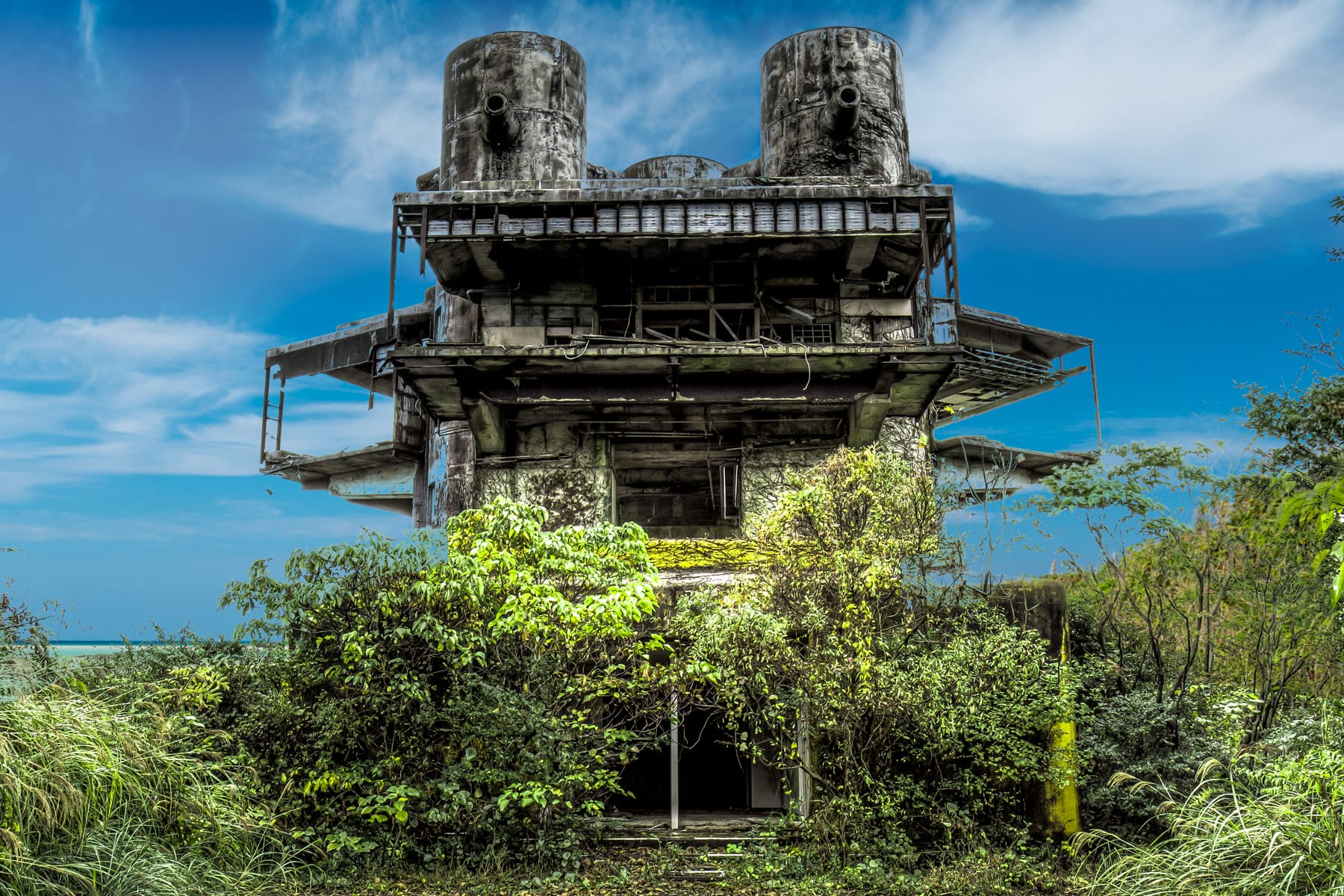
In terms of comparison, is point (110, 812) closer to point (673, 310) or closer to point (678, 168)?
point (673, 310)

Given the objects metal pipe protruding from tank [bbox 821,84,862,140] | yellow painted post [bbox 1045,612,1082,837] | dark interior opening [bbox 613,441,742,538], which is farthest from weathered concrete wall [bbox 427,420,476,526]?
yellow painted post [bbox 1045,612,1082,837]

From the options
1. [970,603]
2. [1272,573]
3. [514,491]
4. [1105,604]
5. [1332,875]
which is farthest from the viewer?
[514,491]

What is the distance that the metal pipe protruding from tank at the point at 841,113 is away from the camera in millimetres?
20406

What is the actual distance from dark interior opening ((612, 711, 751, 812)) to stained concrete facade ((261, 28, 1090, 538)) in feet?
13.5

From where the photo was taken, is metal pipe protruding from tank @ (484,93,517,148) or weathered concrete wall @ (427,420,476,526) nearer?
weathered concrete wall @ (427,420,476,526)

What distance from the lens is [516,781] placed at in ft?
37.3

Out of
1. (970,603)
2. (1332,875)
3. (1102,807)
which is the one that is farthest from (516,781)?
(1332,875)

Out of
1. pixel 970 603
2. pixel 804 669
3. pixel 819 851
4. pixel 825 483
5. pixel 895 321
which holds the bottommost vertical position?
pixel 819 851

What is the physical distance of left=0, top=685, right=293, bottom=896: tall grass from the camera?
7965 millimetres

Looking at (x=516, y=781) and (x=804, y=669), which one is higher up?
(x=804, y=669)

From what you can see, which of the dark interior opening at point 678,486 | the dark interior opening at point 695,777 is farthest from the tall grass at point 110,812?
the dark interior opening at point 678,486

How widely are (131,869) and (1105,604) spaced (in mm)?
12036

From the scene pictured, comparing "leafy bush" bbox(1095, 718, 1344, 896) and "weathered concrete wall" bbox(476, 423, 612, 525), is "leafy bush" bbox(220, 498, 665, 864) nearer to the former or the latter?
"leafy bush" bbox(1095, 718, 1344, 896)

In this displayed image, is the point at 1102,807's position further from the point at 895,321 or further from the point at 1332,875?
the point at 895,321
